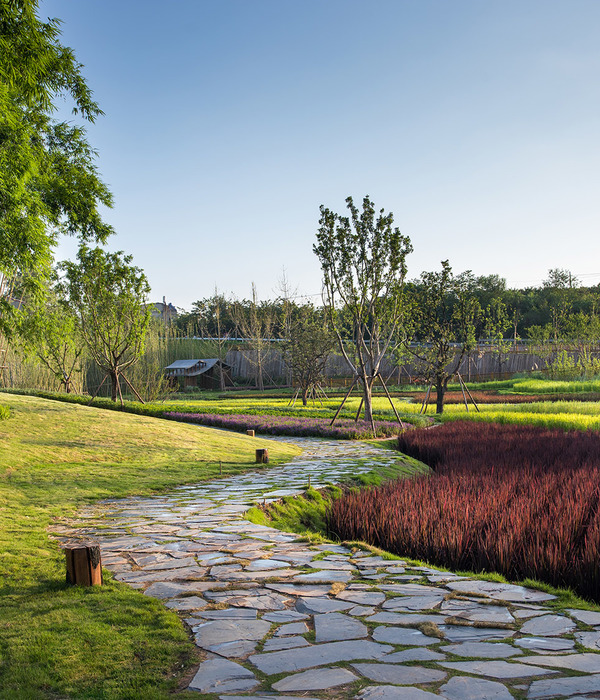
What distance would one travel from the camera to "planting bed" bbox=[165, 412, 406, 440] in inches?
500

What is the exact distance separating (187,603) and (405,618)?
3.95ft

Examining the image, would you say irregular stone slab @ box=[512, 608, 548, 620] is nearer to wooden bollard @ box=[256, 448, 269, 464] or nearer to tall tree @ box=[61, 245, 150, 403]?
wooden bollard @ box=[256, 448, 269, 464]

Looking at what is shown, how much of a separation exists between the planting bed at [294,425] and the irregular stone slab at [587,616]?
30.3ft

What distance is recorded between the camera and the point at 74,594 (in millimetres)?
3406

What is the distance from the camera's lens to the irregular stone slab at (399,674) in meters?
2.33

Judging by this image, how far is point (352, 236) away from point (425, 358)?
5.81 metres

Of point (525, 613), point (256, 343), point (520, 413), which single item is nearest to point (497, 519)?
point (525, 613)

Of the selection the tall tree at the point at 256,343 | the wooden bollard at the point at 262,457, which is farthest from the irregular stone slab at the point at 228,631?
the tall tree at the point at 256,343

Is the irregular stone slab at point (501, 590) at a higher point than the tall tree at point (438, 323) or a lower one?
lower

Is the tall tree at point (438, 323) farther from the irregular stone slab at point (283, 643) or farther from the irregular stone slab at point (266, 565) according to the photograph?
the irregular stone slab at point (283, 643)

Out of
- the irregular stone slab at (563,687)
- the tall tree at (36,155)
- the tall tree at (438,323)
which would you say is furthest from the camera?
the tall tree at (438,323)

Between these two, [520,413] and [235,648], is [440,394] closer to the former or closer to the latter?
[520,413]

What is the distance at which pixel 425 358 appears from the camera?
55.7 ft

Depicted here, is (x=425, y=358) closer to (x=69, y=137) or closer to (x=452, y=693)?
(x=69, y=137)
